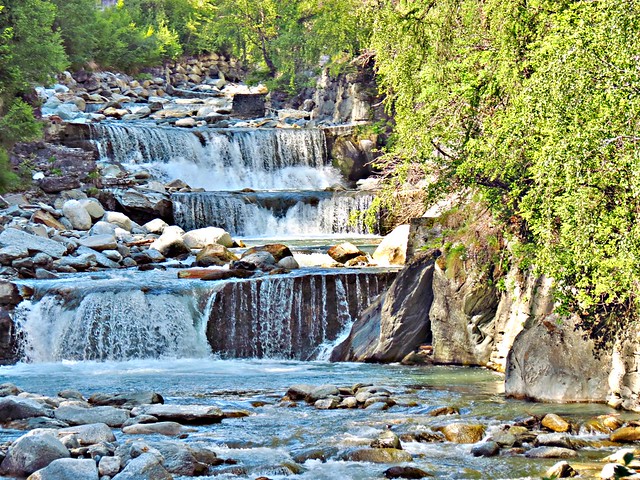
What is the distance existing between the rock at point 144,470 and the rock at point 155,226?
47.0ft

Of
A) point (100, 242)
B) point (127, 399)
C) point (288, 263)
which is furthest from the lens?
point (100, 242)

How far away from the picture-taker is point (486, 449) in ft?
26.2

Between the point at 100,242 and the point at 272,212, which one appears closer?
the point at 100,242

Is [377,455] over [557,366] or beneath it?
beneath

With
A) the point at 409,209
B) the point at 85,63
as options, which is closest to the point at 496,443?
the point at 409,209

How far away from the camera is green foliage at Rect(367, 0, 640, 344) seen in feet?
25.1

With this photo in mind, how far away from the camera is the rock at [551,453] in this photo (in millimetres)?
7805

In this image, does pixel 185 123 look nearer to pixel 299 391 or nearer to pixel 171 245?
pixel 171 245

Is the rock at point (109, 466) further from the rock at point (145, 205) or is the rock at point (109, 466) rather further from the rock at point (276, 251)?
the rock at point (145, 205)

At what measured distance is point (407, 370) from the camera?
12703 mm

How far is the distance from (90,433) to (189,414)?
1.35 metres

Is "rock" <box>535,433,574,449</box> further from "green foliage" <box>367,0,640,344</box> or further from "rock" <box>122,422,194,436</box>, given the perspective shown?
"rock" <box>122,422,194,436</box>

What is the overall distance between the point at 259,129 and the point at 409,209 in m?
12.1

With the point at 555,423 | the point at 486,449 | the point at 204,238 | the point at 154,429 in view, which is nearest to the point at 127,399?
the point at 154,429
